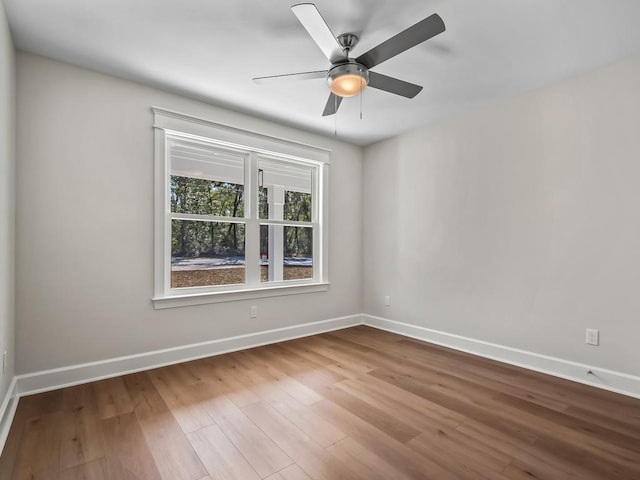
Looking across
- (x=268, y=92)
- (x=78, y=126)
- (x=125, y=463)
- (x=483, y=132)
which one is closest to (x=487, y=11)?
(x=483, y=132)

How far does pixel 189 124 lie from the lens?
10.2 feet

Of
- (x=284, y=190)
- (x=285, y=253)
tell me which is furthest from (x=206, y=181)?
(x=285, y=253)

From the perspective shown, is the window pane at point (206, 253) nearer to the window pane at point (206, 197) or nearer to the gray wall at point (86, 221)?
the window pane at point (206, 197)

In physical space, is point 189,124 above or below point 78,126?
above

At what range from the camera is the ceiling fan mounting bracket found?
2141 mm

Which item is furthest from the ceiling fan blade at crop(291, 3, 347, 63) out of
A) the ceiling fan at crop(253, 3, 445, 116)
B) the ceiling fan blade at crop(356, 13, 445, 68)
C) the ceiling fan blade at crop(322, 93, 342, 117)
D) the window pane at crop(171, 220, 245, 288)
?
the window pane at crop(171, 220, 245, 288)

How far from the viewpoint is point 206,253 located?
336cm

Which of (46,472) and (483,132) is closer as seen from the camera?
(46,472)

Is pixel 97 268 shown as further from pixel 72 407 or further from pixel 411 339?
pixel 411 339

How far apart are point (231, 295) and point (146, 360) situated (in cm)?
93

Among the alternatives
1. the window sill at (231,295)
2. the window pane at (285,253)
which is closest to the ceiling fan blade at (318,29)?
the window pane at (285,253)

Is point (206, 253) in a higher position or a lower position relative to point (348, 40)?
lower

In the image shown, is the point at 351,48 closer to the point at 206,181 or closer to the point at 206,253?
the point at 206,181

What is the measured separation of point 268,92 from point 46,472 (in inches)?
117
